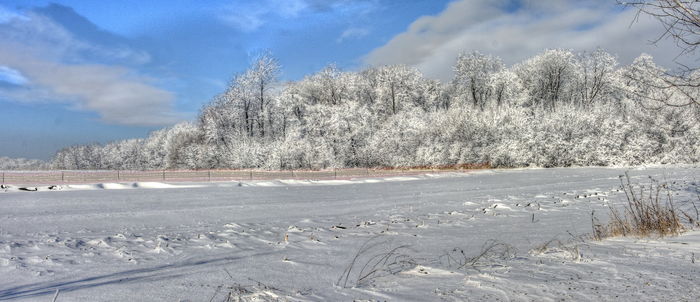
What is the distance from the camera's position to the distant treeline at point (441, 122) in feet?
124

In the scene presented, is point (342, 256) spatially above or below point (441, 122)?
below

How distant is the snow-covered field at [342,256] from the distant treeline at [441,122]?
2510 cm

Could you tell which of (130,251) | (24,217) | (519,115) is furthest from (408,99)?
(130,251)

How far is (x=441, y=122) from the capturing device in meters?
42.3

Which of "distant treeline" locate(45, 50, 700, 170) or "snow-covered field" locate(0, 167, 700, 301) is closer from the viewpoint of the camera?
"snow-covered field" locate(0, 167, 700, 301)

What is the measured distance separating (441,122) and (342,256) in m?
37.0

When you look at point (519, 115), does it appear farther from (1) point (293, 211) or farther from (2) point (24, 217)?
(2) point (24, 217)

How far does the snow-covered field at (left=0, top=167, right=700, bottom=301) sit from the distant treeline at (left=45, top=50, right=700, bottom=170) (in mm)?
25096

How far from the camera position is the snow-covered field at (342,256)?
3941 millimetres

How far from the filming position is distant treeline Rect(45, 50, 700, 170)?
37688 millimetres

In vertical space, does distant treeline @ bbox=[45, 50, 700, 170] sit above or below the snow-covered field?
above

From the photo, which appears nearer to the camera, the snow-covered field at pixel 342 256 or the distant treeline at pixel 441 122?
the snow-covered field at pixel 342 256

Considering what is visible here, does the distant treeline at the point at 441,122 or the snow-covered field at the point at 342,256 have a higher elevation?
the distant treeline at the point at 441,122

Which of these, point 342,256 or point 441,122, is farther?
point 441,122
